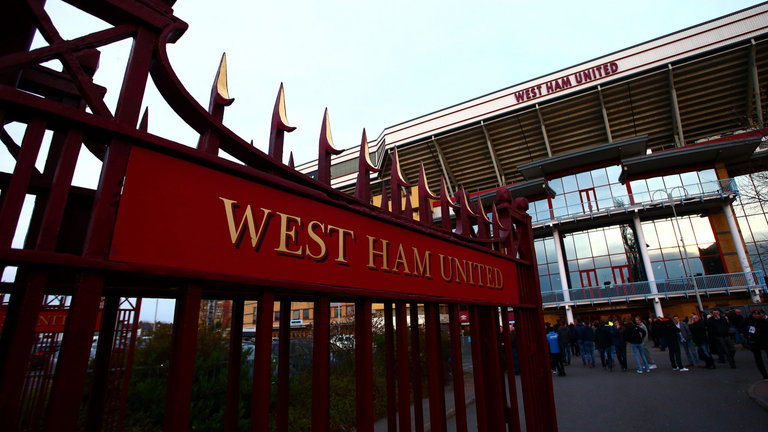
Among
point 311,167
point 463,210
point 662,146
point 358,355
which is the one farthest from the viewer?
point 311,167

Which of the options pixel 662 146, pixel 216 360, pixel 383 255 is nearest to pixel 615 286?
pixel 662 146

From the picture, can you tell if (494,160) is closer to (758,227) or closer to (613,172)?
(613,172)

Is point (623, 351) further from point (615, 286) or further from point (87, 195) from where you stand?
point (615, 286)

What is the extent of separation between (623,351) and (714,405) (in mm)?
3903

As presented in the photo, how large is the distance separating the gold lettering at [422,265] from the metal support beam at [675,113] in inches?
1073

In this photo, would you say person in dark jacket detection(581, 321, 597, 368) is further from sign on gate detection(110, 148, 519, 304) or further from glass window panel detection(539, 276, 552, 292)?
glass window panel detection(539, 276, 552, 292)

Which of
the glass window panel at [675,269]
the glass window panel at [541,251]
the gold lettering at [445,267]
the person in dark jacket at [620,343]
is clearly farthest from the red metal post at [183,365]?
the glass window panel at [675,269]

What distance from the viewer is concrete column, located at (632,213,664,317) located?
20.0 meters

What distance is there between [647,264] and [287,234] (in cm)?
2549

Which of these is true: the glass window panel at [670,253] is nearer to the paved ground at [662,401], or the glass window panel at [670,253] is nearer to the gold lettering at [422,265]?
the paved ground at [662,401]

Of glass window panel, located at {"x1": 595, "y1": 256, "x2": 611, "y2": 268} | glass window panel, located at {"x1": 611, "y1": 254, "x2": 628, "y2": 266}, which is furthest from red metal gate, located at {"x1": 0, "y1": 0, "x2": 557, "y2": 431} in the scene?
glass window panel, located at {"x1": 611, "y1": 254, "x2": 628, "y2": 266}

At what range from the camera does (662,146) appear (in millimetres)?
24828

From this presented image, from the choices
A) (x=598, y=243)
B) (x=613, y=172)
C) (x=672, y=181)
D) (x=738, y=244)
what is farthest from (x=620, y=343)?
(x=672, y=181)

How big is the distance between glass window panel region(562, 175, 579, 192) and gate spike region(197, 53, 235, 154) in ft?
85.9
